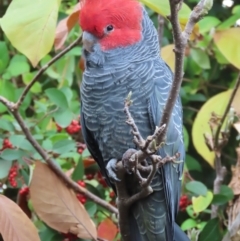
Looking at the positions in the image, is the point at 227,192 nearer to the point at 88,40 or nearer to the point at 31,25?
the point at 88,40

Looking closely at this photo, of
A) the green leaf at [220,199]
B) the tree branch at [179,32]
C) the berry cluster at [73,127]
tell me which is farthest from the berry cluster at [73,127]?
the tree branch at [179,32]

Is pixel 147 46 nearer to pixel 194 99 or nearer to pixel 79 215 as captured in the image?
pixel 79 215

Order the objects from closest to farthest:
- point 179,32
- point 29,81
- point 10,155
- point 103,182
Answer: point 179,32 → point 10,155 → point 103,182 → point 29,81

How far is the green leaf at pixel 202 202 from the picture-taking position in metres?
1.42

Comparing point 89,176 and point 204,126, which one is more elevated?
point 204,126

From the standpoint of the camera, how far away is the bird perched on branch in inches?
51.2

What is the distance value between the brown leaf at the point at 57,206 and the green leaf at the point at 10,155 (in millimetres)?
63

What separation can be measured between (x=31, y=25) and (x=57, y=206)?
45 centimetres

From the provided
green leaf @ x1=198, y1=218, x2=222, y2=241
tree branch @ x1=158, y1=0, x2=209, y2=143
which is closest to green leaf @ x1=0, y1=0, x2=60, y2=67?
tree branch @ x1=158, y1=0, x2=209, y2=143

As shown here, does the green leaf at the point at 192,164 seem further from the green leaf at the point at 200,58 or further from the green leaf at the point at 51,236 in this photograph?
the green leaf at the point at 51,236

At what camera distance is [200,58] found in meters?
1.77

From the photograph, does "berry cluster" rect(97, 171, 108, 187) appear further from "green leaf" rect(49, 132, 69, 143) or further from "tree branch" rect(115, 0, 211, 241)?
"tree branch" rect(115, 0, 211, 241)

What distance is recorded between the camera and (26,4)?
1.17 meters

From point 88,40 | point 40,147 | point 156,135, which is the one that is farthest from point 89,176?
point 156,135
